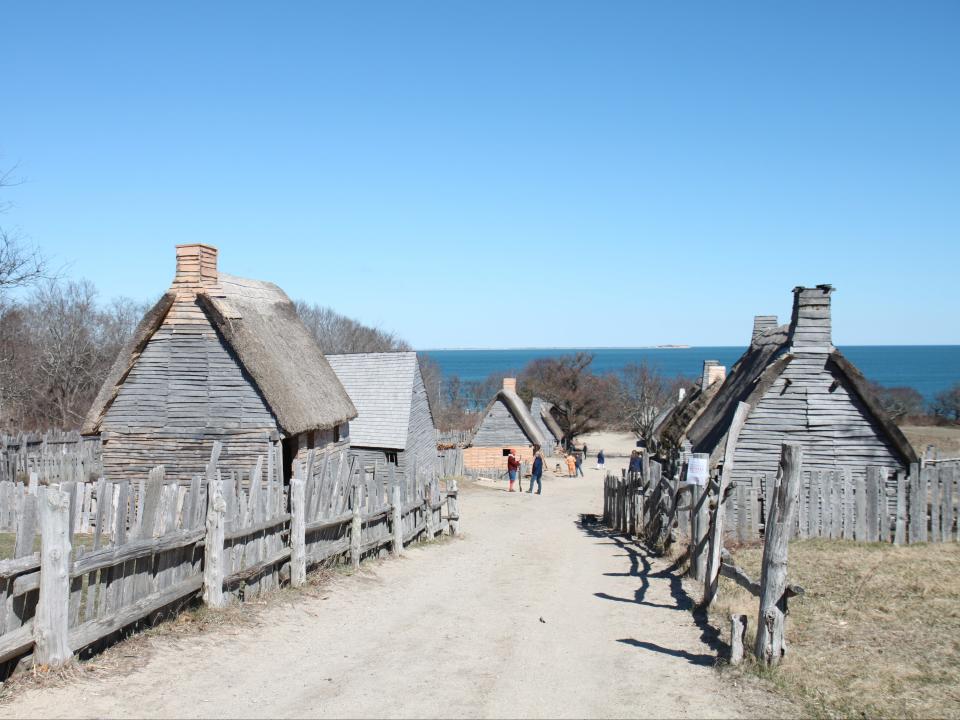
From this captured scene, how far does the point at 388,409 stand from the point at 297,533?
20102 millimetres

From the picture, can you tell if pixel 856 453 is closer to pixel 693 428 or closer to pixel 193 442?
pixel 693 428

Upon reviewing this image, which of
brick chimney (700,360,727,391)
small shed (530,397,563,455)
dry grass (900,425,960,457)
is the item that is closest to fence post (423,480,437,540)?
brick chimney (700,360,727,391)

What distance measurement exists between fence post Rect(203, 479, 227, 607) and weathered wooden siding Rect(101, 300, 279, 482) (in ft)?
32.1

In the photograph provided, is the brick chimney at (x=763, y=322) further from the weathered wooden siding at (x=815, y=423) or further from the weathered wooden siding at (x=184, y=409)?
the weathered wooden siding at (x=184, y=409)

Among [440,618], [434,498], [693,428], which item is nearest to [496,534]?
[434,498]

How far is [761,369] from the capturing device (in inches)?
789

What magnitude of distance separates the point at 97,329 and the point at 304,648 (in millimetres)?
53730


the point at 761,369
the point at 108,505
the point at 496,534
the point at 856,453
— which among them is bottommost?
the point at 496,534

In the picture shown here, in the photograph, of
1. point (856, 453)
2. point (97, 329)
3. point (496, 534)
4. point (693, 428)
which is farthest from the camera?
point (97, 329)

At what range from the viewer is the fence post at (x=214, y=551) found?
962cm

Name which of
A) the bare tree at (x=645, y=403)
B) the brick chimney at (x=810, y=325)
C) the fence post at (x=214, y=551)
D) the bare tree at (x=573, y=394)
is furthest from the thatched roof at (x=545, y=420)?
the fence post at (x=214, y=551)

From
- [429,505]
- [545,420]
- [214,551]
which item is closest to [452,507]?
[429,505]

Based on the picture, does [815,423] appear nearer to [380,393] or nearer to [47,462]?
[380,393]

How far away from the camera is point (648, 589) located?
43.2 ft
